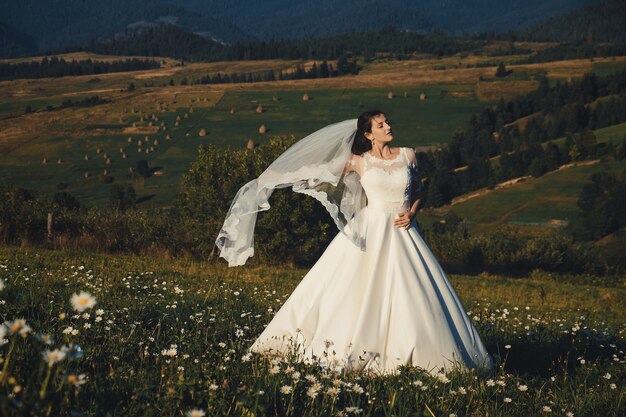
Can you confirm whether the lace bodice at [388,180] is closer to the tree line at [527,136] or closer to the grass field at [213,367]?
the grass field at [213,367]

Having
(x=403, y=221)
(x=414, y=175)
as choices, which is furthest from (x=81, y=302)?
(x=414, y=175)

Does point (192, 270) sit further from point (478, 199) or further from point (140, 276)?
point (478, 199)

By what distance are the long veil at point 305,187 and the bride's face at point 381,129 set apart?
0.32m

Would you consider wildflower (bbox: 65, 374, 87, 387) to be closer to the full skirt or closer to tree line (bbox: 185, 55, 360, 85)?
the full skirt

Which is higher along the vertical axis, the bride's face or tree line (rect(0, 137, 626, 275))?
the bride's face

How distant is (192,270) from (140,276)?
2.83 meters

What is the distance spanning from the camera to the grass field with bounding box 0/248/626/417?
3.74 m

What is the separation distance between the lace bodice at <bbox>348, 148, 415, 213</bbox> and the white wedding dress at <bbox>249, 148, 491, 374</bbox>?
0.04 feet

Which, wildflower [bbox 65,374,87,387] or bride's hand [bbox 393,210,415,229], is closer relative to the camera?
wildflower [bbox 65,374,87,387]

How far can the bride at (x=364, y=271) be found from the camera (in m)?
6.38

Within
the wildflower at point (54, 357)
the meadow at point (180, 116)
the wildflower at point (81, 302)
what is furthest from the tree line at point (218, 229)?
the meadow at point (180, 116)

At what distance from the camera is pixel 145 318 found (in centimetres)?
691

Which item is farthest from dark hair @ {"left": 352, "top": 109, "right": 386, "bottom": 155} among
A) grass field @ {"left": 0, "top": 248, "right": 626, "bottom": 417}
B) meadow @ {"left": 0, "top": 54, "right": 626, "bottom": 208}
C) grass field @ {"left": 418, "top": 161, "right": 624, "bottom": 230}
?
grass field @ {"left": 418, "top": 161, "right": 624, "bottom": 230}

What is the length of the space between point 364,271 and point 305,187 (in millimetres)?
1275
